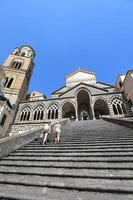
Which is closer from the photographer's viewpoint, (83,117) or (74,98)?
A: (74,98)

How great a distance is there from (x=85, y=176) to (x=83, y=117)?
22.2 m

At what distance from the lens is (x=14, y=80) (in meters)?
27.6

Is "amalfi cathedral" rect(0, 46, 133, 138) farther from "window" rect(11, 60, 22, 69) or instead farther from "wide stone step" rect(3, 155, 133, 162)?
"wide stone step" rect(3, 155, 133, 162)

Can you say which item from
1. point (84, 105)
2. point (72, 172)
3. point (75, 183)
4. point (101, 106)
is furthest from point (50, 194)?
point (84, 105)

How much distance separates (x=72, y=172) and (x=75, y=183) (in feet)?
1.55

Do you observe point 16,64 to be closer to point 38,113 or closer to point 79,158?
point 38,113

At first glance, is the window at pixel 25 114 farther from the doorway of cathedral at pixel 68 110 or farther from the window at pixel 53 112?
the doorway of cathedral at pixel 68 110

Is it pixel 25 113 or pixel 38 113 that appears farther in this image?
pixel 25 113

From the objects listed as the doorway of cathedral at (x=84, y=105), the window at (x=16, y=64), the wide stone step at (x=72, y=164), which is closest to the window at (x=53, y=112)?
the doorway of cathedral at (x=84, y=105)

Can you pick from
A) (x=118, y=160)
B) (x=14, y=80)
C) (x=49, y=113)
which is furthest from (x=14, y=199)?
(x=14, y=80)

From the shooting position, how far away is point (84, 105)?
86.4ft

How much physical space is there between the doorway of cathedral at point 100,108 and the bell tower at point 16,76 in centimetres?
1392

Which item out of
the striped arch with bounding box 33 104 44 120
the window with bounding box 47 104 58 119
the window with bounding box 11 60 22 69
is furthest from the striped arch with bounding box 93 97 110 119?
the window with bounding box 11 60 22 69

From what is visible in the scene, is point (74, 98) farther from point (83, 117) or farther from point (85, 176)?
point (85, 176)
